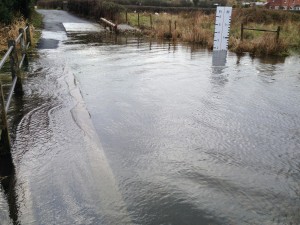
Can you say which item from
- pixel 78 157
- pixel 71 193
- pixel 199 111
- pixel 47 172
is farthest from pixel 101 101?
pixel 71 193

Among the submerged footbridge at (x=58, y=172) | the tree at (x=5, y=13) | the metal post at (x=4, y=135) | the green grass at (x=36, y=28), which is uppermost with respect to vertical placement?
the tree at (x=5, y=13)

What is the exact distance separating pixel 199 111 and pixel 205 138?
55.4 inches

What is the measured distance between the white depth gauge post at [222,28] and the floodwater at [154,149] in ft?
16.1

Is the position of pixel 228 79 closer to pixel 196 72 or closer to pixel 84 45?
pixel 196 72

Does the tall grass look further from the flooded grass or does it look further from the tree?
the tree

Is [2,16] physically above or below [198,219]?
above

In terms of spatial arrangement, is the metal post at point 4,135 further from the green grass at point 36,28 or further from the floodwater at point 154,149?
the green grass at point 36,28

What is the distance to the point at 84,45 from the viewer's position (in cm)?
1552

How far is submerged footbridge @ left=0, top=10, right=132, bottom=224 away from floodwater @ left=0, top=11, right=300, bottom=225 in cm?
1

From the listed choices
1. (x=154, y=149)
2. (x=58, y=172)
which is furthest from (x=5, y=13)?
(x=58, y=172)

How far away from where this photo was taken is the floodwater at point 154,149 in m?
3.82

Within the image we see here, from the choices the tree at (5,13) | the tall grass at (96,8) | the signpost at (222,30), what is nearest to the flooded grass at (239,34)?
the signpost at (222,30)

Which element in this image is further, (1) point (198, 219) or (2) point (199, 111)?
(2) point (199, 111)

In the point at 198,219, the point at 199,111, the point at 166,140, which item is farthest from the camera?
the point at 199,111
